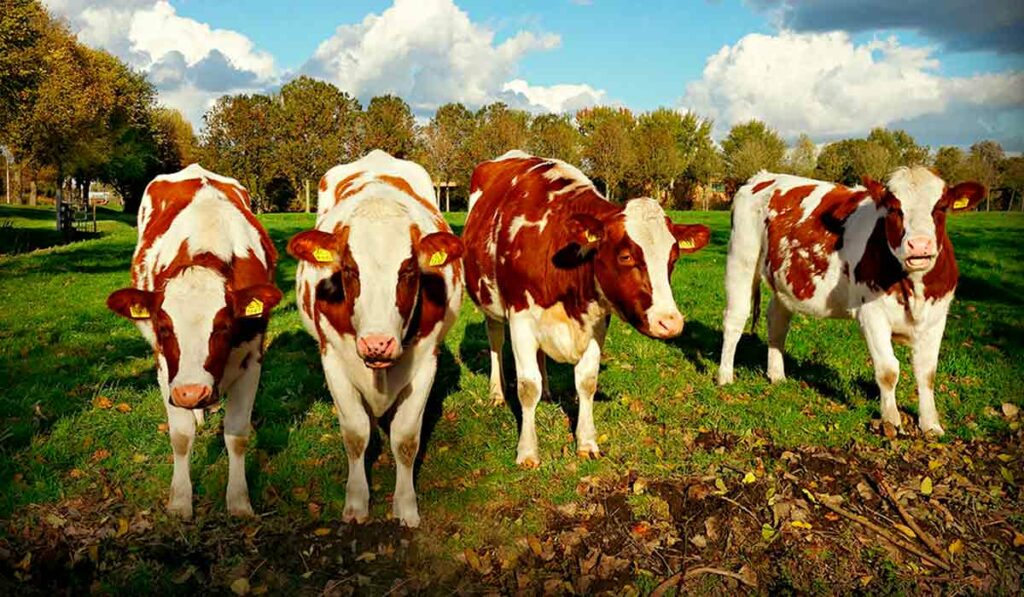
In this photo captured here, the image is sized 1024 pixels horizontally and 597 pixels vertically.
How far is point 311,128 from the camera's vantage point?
57750 millimetres

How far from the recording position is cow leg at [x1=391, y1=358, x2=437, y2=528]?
519 centimetres

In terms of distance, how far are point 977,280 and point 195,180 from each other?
16.0 metres

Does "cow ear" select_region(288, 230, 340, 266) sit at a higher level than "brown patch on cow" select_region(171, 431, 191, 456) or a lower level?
higher

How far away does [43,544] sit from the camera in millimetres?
4691

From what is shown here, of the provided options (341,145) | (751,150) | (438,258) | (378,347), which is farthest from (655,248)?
(751,150)

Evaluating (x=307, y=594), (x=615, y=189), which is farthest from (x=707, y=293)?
(x=615, y=189)

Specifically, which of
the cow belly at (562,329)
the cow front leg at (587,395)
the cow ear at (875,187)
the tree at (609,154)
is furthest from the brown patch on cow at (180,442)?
the tree at (609,154)

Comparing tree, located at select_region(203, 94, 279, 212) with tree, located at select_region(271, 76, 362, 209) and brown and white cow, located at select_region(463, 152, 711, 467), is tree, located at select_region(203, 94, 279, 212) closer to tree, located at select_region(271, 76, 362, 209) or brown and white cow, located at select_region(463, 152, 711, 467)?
tree, located at select_region(271, 76, 362, 209)

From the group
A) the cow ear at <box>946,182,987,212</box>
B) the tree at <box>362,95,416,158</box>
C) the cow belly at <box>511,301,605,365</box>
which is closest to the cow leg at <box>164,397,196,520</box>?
the cow belly at <box>511,301,605,365</box>

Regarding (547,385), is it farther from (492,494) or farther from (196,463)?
(196,463)

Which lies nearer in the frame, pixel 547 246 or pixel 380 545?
pixel 380 545

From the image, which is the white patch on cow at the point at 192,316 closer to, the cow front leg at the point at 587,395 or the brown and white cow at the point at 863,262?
the cow front leg at the point at 587,395

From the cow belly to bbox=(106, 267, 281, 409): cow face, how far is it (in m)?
2.23

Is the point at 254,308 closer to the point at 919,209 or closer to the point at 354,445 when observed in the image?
the point at 354,445
